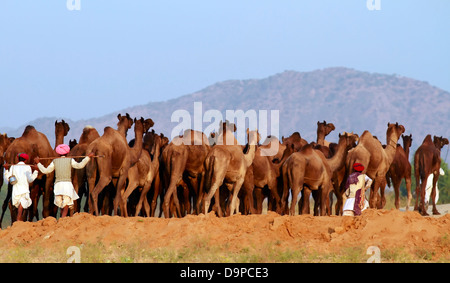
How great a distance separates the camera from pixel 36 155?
18656 millimetres

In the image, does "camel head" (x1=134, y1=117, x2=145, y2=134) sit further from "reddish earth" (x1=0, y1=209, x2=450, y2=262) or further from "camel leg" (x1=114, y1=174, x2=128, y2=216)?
"reddish earth" (x1=0, y1=209, x2=450, y2=262)

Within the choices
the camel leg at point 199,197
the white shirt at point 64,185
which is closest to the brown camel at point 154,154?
the camel leg at point 199,197

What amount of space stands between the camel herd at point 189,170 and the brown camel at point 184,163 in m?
0.02

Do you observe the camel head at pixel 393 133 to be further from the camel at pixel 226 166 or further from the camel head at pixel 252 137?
the camel at pixel 226 166

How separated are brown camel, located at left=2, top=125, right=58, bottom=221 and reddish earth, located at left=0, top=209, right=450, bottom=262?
119 inches

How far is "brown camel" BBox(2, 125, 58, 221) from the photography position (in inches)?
725

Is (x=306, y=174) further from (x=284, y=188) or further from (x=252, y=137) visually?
(x=252, y=137)

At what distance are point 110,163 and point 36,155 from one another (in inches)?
75.9

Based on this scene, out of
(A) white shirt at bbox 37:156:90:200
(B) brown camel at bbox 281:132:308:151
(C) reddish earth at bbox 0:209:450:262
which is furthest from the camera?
(B) brown camel at bbox 281:132:308:151

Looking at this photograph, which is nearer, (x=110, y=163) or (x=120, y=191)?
(x=110, y=163)

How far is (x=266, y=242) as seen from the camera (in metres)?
13.7

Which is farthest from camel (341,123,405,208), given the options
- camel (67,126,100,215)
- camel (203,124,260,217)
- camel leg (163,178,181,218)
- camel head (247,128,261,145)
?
camel (67,126,100,215)

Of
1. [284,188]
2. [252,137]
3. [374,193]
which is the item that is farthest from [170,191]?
[374,193]

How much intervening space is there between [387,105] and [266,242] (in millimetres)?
188160
